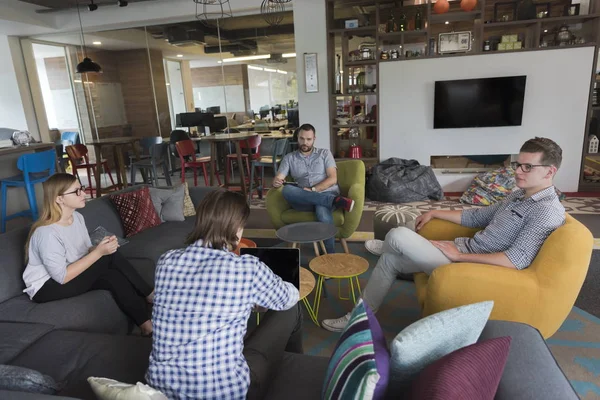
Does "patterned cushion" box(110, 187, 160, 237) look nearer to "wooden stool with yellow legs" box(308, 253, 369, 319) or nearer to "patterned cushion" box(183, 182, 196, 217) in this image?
"patterned cushion" box(183, 182, 196, 217)

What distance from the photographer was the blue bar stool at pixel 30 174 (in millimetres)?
4121

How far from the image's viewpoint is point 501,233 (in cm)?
206

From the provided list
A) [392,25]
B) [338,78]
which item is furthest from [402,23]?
[338,78]

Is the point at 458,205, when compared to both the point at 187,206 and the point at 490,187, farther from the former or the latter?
the point at 187,206

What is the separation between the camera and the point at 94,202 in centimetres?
294

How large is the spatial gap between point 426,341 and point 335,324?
1.40 meters

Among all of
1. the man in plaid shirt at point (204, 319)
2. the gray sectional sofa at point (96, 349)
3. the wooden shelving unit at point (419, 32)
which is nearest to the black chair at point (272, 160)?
the wooden shelving unit at point (419, 32)

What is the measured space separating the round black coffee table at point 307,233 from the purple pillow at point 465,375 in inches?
68.7

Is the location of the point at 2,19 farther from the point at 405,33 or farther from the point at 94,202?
the point at 405,33

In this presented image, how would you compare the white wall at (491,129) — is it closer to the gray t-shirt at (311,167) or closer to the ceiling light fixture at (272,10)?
the ceiling light fixture at (272,10)

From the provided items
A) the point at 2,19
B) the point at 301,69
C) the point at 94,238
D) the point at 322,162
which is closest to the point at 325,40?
the point at 301,69

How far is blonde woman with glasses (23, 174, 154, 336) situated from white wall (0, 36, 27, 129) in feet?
19.7

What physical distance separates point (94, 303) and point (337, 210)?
2048 millimetres

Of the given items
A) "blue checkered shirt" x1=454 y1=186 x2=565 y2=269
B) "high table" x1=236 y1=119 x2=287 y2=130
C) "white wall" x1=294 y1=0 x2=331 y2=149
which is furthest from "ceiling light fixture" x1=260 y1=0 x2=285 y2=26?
"blue checkered shirt" x1=454 y1=186 x2=565 y2=269
